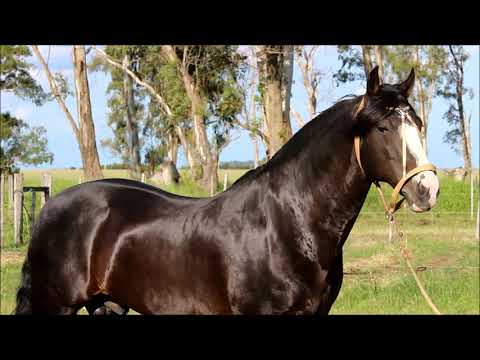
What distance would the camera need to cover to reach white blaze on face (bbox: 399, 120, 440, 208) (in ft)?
10.1

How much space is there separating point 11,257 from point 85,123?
154 inches

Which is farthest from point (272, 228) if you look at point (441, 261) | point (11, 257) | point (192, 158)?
point (192, 158)

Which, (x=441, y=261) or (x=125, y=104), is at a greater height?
(x=125, y=104)

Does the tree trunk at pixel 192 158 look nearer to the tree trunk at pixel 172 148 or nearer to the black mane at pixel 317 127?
the tree trunk at pixel 172 148

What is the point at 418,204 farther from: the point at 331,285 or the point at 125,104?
the point at 125,104

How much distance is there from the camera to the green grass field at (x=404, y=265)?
7172 mm

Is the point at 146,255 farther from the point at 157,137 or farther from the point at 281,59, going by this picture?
the point at 157,137

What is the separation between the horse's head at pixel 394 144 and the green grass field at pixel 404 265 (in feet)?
8.16

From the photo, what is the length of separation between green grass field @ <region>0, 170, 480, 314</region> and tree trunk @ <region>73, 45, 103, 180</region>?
1.81 meters

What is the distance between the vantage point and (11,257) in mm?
11172

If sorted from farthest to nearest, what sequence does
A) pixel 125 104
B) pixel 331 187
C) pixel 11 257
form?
pixel 125 104 < pixel 11 257 < pixel 331 187

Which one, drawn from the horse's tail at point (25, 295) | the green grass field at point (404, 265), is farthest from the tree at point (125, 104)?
the horse's tail at point (25, 295)
